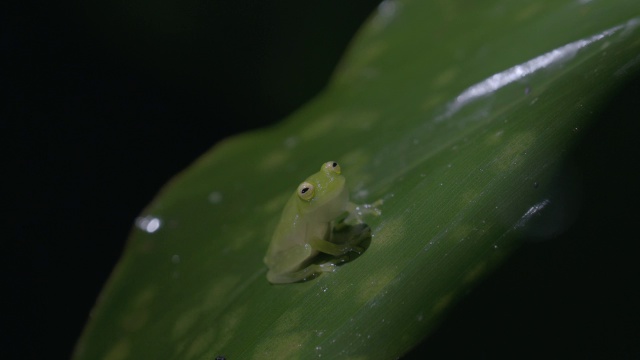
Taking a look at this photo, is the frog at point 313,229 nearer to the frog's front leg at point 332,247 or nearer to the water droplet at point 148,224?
the frog's front leg at point 332,247

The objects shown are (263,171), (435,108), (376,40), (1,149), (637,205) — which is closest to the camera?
(637,205)

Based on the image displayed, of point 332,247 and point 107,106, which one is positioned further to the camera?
point 107,106

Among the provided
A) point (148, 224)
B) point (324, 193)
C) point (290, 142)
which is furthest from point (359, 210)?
point (148, 224)

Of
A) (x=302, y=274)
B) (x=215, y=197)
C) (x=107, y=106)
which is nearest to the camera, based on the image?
(x=302, y=274)

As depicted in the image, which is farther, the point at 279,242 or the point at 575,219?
the point at 279,242

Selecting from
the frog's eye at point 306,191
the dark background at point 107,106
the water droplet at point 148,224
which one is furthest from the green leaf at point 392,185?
the dark background at point 107,106

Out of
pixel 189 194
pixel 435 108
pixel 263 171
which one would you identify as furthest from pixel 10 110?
pixel 435 108

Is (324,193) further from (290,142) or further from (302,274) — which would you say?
(290,142)

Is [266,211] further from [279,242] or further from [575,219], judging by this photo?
[575,219]
